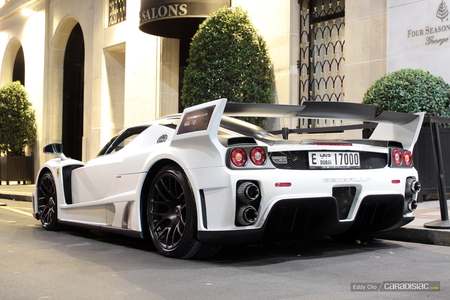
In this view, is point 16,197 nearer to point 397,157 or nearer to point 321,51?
point 321,51

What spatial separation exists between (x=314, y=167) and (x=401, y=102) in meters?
4.75

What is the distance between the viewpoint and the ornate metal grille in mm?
11594

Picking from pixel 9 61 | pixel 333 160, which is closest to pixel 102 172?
pixel 333 160

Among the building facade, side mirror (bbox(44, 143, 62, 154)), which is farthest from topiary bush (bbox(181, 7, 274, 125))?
side mirror (bbox(44, 143, 62, 154))

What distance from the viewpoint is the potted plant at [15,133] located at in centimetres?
2105

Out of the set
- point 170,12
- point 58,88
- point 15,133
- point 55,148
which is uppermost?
point 170,12

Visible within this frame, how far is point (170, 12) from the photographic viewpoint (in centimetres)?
1341

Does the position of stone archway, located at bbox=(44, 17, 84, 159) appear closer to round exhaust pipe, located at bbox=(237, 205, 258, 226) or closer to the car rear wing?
the car rear wing

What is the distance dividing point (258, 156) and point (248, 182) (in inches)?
8.6

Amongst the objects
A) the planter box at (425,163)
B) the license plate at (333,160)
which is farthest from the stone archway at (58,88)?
the license plate at (333,160)

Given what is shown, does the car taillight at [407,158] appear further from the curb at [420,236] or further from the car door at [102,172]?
the car door at [102,172]

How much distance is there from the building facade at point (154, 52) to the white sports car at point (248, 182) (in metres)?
5.50

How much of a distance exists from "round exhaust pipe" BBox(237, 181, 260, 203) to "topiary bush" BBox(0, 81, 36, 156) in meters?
19.0

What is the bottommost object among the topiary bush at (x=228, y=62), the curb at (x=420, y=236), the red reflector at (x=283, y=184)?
the curb at (x=420, y=236)
